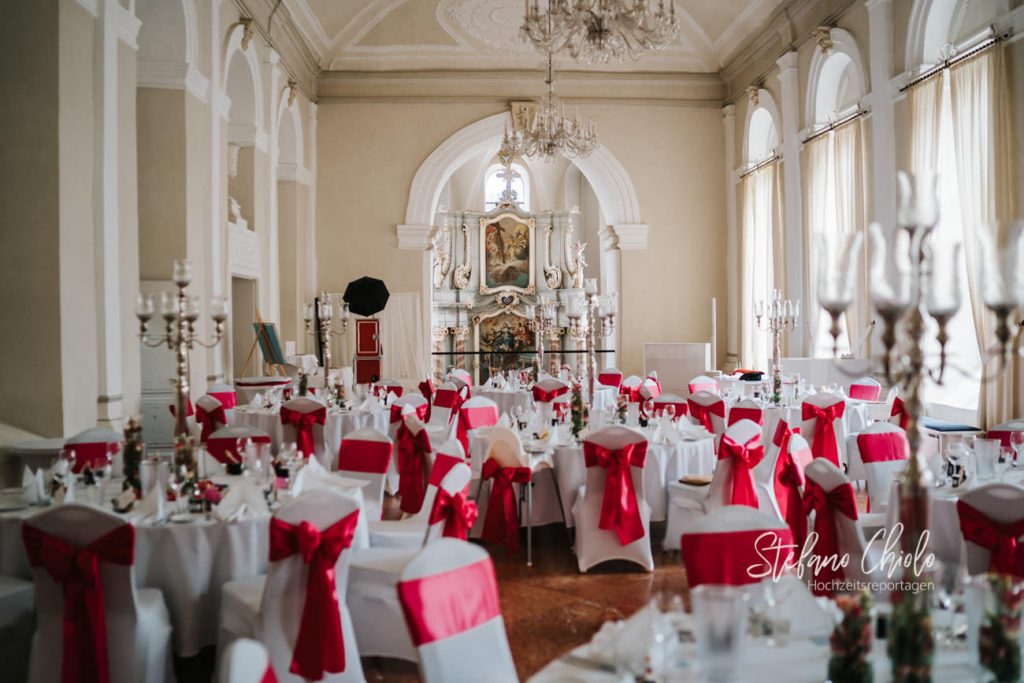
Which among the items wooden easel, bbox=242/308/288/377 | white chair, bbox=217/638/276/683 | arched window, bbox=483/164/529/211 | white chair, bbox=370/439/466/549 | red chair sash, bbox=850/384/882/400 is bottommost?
white chair, bbox=370/439/466/549

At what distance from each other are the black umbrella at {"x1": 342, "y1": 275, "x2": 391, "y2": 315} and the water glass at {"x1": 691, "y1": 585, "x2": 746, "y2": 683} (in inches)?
478

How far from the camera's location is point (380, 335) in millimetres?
13742

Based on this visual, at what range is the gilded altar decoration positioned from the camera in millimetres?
21766

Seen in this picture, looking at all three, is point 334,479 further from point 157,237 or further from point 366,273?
point 366,273

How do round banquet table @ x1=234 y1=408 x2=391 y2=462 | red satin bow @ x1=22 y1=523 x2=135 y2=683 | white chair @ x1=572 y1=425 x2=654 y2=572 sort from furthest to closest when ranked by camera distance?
round banquet table @ x1=234 y1=408 x2=391 y2=462
white chair @ x1=572 y1=425 x2=654 y2=572
red satin bow @ x1=22 y1=523 x2=135 y2=683

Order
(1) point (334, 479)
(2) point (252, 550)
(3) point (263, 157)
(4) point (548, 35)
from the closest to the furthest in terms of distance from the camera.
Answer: (2) point (252, 550) → (1) point (334, 479) → (4) point (548, 35) → (3) point (263, 157)

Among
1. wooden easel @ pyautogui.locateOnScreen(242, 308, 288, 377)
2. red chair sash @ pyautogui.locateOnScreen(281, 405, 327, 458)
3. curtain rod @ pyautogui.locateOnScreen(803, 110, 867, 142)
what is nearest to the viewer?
red chair sash @ pyautogui.locateOnScreen(281, 405, 327, 458)

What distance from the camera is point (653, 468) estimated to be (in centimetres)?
545

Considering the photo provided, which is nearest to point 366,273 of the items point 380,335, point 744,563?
point 380,335

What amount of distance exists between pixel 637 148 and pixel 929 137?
22.3 feet

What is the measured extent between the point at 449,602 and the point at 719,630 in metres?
0.87

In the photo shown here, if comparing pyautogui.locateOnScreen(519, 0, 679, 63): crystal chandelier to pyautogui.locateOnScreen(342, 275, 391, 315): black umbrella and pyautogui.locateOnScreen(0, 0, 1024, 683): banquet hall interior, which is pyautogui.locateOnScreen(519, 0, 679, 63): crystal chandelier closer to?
pyautogui.locateOnScreen(0, 0, 1024, 683): banquet hall interior

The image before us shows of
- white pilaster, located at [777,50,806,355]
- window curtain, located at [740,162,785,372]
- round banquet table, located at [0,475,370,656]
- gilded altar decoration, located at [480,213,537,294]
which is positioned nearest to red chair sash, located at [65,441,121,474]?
round banquet table, located at [0,475,370,656]

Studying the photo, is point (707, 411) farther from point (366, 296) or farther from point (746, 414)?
point (366, 296)
